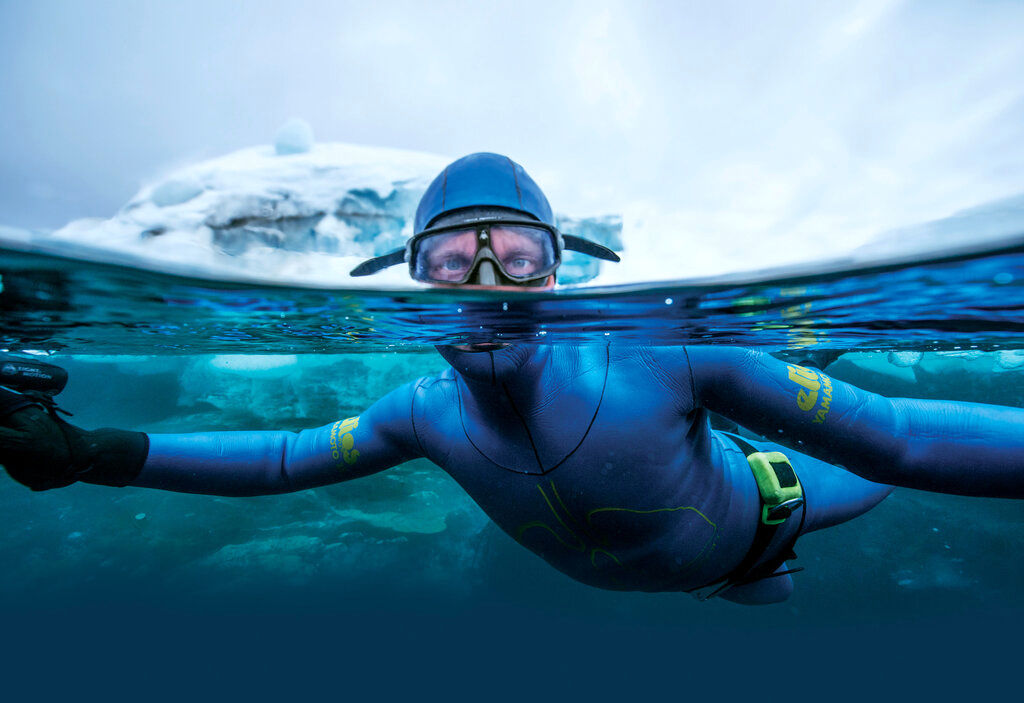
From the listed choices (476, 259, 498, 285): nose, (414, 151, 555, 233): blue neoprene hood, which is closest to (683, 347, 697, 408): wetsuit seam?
(476, 259, 498, 285): nose

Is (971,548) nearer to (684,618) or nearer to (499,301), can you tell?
(684,618)

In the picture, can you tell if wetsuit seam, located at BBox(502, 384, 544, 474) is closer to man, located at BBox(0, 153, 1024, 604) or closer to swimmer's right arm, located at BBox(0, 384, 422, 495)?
man, located at BBox(0, 153, 1024, 604)

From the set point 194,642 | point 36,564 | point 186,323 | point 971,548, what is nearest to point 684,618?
point 971,548

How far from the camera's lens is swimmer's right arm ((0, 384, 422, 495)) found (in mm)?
2971

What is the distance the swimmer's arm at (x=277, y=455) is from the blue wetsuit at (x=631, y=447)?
1 cm

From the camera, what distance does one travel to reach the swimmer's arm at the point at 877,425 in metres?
2.02

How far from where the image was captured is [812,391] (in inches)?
85.1

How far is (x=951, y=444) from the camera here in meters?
2.04

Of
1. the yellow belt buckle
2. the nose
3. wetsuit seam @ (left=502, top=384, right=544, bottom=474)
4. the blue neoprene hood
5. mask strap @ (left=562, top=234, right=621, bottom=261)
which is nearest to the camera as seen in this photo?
wetsuit seam @ (left=502, top=384, right=544, bottom=474)

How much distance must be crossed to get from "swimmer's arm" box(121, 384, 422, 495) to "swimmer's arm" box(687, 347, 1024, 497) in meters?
2.17

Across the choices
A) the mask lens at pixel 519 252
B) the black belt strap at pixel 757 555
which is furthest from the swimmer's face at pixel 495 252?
the black belt strap at pixel 757 555

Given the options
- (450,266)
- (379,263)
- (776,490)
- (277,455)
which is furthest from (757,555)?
(277,455)

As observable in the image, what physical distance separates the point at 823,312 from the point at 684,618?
47.7 feet

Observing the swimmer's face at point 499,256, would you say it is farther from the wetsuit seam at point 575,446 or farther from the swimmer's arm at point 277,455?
the swimmer's arm at point 277,455
